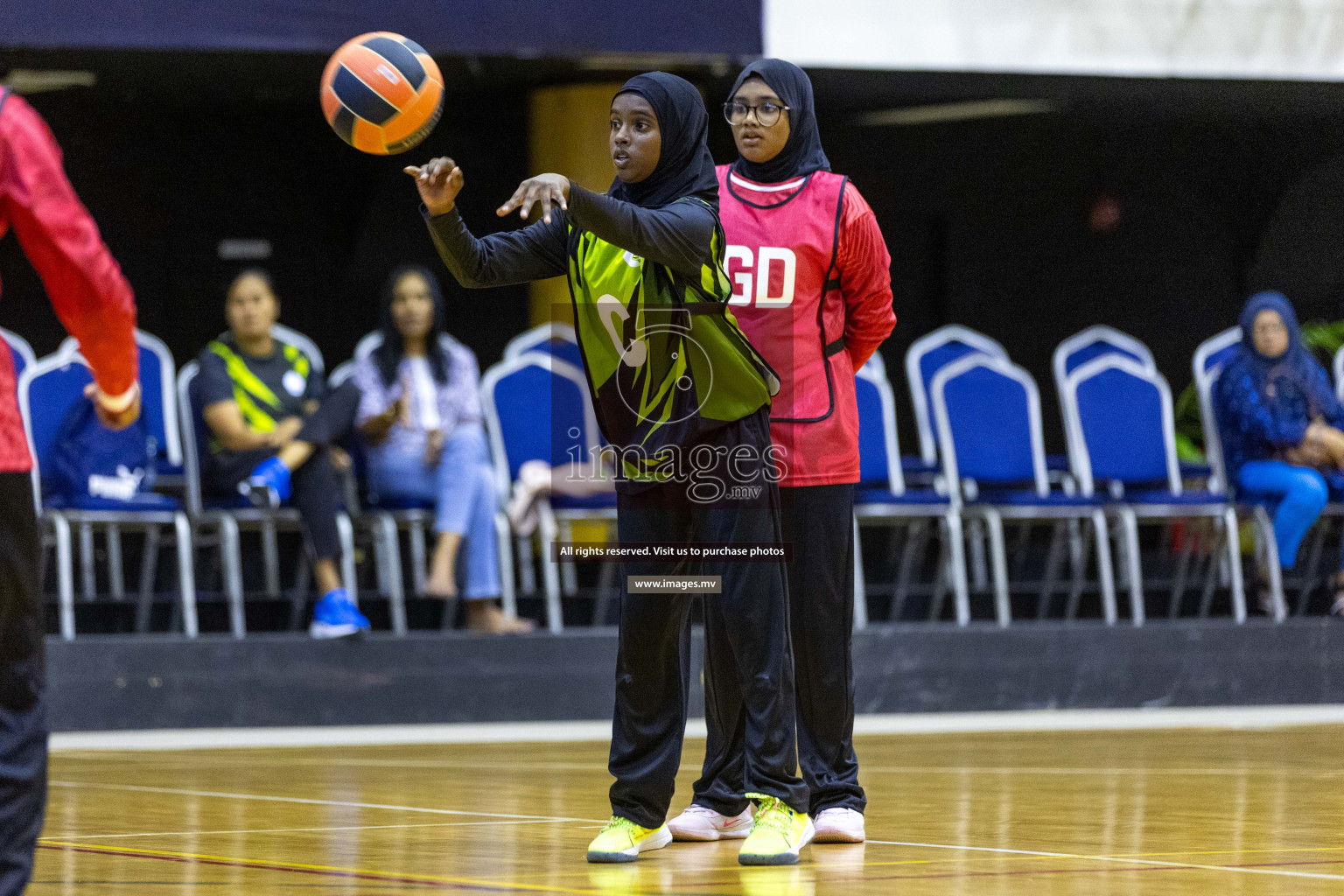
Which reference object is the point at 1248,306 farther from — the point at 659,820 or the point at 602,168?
the point at 659,820

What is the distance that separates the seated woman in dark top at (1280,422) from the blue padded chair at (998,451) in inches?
25.9

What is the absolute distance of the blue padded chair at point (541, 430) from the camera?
276 inches

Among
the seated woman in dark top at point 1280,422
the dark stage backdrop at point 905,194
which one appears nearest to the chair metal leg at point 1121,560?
the seated woman in dark top at point 1280,422

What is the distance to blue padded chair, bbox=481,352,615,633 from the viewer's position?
702cm

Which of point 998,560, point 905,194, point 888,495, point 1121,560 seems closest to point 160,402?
point 888,495

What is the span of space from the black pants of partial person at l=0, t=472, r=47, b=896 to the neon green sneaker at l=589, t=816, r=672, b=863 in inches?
44.0

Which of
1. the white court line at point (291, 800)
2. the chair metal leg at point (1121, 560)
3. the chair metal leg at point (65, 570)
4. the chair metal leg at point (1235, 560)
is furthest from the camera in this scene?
the chair metal leg at point (1121, 560)

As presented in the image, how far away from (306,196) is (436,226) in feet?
24.7

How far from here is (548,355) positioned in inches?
289

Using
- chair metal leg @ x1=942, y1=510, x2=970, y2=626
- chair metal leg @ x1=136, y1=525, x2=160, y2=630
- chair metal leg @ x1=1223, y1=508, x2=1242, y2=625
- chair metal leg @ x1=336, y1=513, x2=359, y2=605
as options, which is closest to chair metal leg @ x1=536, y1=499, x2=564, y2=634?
chair metal leg @ x1=336, y1=513, x2=359, y2=605

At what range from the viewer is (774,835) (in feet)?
11.2

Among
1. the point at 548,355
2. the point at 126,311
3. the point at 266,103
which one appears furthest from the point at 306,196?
the point at 126,311

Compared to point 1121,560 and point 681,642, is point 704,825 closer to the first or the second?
point 681,642

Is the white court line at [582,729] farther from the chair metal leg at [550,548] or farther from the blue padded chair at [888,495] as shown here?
the blue padded chair at [888,495]
